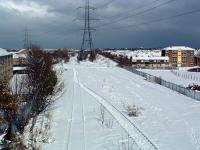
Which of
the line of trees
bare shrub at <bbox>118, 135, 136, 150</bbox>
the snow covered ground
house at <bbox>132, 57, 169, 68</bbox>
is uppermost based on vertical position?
the line of trees

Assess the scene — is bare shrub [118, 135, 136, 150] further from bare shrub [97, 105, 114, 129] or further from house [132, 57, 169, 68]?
house [132, 57, 169, 68]

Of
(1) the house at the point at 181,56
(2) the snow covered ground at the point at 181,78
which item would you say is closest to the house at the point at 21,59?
(2) the snow covered ground at the point at 181,78

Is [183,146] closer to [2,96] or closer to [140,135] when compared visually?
[140,135]

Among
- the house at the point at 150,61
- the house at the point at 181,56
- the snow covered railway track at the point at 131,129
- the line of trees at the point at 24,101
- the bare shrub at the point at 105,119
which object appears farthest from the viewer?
the house at the point at 181,56

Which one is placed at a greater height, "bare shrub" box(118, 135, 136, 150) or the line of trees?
the line of trees

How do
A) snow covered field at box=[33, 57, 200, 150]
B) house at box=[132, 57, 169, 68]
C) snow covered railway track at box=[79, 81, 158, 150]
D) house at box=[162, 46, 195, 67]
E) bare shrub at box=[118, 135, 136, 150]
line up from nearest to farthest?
bare shrub at box=[118, 135, 136, 150] < snow covered railway track at box=[79, 81, 158, 150] < snow covered field at box=[33, 57, 200, 150] < house at box=[132, 57, 169, 68] < house at box=[162, 46, 195, 67]

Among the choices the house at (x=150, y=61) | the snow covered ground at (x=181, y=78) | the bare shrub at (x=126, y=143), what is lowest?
the snow covered ground at (x=181, y=78)

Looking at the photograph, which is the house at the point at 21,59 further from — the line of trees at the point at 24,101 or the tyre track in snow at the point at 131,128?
the tyre track in snow at the point at 131,128

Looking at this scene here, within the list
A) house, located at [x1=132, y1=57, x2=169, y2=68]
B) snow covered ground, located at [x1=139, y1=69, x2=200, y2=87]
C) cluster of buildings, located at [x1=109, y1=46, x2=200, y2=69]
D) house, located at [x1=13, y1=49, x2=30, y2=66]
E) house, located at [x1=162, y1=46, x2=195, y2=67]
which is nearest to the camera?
house, located at [x1=13, y1=49, x2=30, y2=66]

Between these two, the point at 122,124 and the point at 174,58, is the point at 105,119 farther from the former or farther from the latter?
the point at 174,58

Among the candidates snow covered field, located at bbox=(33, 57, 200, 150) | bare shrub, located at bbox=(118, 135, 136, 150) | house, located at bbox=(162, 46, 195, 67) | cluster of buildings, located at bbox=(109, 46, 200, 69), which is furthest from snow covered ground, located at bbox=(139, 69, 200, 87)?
house, located at bbox=(162, 46, 195, 67)

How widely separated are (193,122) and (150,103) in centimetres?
1112

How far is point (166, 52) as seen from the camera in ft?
566

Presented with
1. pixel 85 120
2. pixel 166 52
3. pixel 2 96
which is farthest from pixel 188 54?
pixel 2 96
